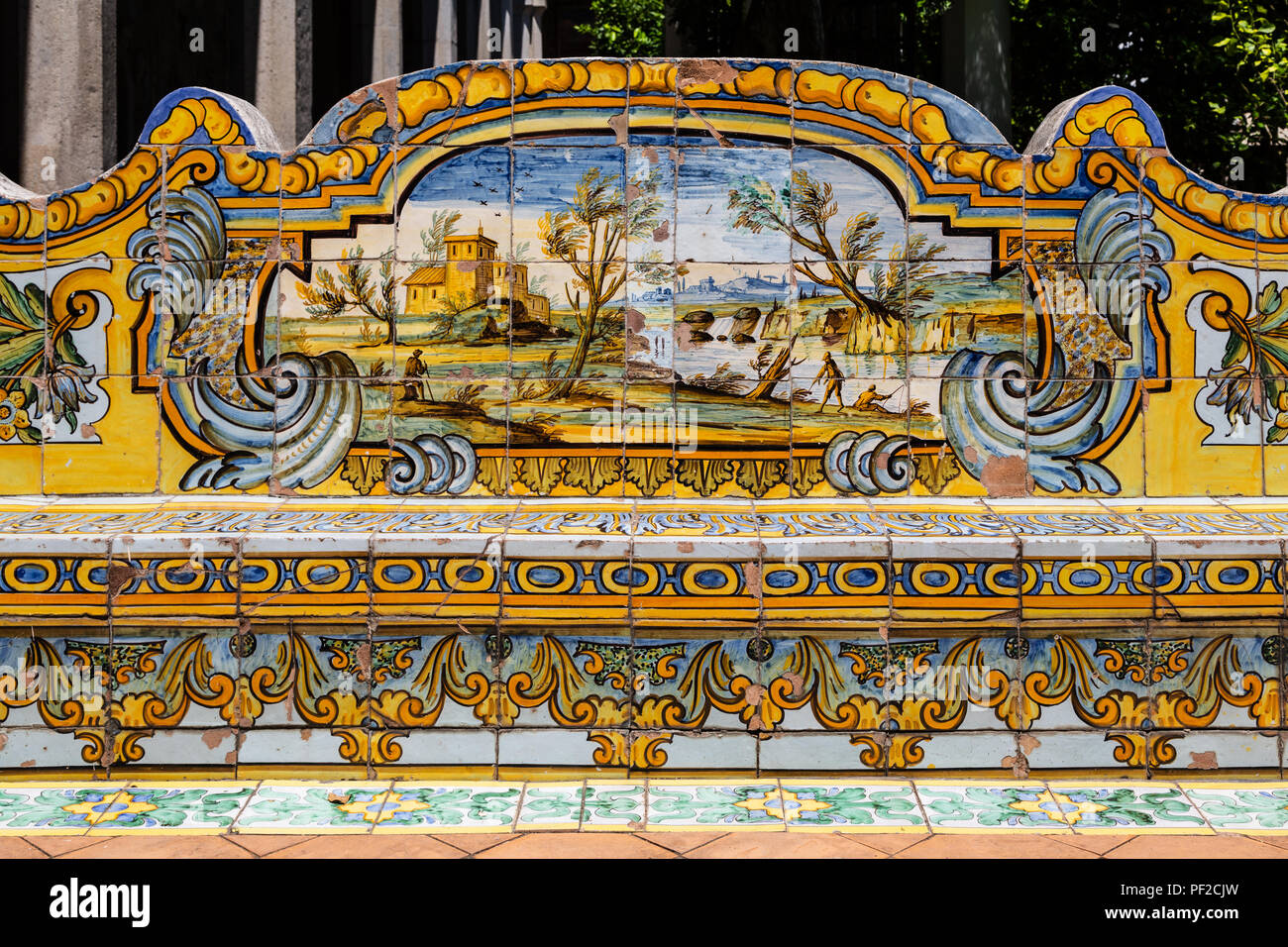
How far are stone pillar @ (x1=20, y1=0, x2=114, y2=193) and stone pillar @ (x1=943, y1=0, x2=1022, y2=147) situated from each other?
A: 7848mm

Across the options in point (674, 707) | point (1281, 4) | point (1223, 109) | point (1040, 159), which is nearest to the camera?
point (674, 707)

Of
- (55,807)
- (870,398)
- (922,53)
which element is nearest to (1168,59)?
(922,53)

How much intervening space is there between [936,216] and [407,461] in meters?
2.03

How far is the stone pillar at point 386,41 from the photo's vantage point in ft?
36.1

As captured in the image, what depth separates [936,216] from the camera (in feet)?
15.3

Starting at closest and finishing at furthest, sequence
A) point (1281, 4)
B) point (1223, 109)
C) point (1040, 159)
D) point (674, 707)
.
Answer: point (674, 707) < point (1040, 159) < point (1281, 4) < point (1223, 109)

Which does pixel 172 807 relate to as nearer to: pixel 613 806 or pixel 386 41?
pixel 613 806

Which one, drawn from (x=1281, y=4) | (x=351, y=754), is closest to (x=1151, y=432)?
(x=351, y=754)

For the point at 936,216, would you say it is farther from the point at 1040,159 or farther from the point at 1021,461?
the point at 1021,461

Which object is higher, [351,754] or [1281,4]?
[1281,4]

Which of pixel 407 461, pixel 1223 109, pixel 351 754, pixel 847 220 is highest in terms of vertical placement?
pixel 1223 109

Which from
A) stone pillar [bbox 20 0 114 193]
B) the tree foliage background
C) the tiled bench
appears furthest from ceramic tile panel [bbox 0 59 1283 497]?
the tree foliage background

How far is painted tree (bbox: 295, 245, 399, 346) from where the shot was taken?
4.68 m

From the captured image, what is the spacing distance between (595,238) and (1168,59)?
7.76 m
